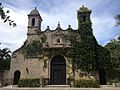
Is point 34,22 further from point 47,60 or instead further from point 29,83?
point 29,83

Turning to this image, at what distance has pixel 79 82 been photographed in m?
23.1

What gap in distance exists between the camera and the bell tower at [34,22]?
29.1 meters


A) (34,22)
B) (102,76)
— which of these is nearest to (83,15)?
(34,22)

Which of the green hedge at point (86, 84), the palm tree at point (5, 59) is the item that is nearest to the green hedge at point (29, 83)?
the green hedge at point (86, 84)

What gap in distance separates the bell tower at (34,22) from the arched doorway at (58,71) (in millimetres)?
5289

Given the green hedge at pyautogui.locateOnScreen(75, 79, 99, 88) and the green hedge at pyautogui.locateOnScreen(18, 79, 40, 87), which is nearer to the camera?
the green hedge at pyautogui.locateOnScreen(75, 79, 99, 88)

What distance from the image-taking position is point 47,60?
27250 mm

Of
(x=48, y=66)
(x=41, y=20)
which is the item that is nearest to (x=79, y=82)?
(x=48, y=66)

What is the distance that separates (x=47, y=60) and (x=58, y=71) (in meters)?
2.16

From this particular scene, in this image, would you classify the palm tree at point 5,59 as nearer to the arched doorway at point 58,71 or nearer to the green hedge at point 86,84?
the arched doorway at point 58,71

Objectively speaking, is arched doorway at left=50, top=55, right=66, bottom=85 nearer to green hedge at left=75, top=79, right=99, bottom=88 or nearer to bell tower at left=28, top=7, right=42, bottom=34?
green hedge at left=75, top=79, right=99, bottom=88

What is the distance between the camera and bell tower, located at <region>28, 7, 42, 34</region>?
29.1 meters

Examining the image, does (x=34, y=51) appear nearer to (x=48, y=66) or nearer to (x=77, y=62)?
(x=48, y=66)

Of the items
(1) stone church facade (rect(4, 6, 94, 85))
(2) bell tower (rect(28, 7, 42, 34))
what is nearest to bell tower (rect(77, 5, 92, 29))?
(1) stone church facade (rect(4, 6, 94, 85))
